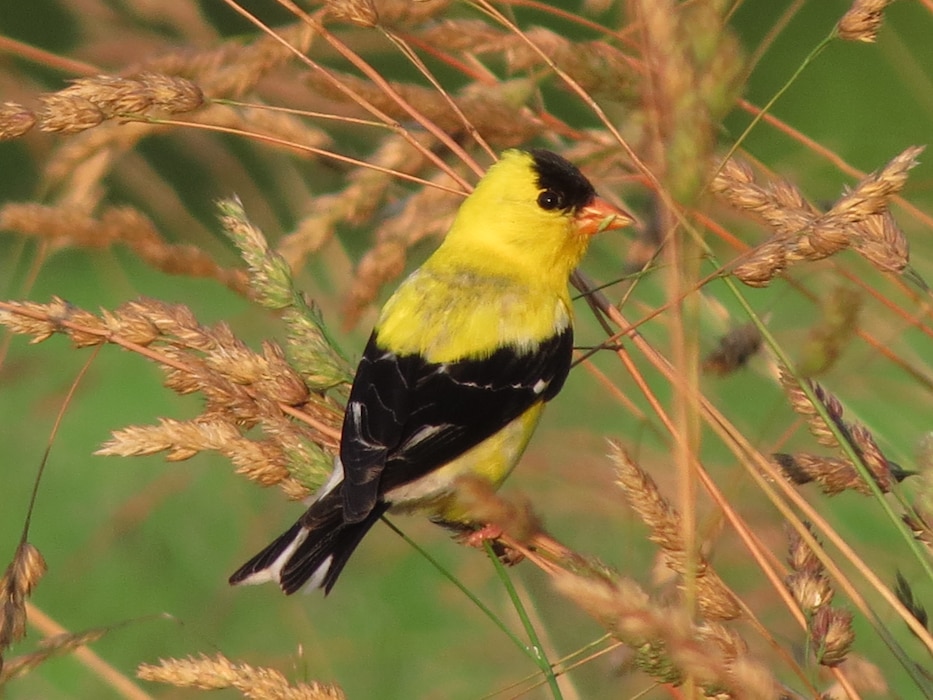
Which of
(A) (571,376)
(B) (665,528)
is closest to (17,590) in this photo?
(B) (665,528)

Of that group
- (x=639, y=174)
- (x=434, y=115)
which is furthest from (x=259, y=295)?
(x=639, y=174)

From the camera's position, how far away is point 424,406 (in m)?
2.57

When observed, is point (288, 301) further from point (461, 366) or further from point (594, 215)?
point (594, 215)

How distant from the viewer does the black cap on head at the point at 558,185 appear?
304 centimetres

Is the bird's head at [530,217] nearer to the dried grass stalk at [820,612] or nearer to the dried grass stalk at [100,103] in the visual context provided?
the dried grass stalk at [100,103]

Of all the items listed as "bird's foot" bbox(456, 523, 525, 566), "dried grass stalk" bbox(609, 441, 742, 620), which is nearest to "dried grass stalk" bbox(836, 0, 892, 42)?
"dried grass stalk" bbox(609, 441, 742, 620)

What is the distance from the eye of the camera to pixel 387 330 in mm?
2734

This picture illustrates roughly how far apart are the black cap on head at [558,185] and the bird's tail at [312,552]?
1.01m

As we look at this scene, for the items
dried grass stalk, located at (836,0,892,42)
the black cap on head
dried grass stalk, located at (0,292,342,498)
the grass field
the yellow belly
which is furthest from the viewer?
the black cap on head

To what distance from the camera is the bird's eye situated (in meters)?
3.08

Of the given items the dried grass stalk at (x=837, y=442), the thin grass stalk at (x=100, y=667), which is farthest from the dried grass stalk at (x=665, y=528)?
the thin grass stalk at (x=100, y=667)

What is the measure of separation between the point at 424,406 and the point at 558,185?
31.2 inches

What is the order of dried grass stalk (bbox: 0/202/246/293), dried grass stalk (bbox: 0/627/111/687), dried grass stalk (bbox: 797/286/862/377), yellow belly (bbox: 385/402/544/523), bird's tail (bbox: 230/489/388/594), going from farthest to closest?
yellow belly (bbox: 385/402/544/523) → bird's tail (bbox: 230/489/388/594) → dried grass stalk (bbox: 0/202/246/293) → dried grass stalk (bbox: 0/627/111/687) → dried grass stalk (bbox: 797/286/862/377)

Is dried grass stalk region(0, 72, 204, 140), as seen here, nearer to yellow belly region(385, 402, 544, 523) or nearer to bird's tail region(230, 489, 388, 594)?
bird's tail region(230, 489, 388, 594)
